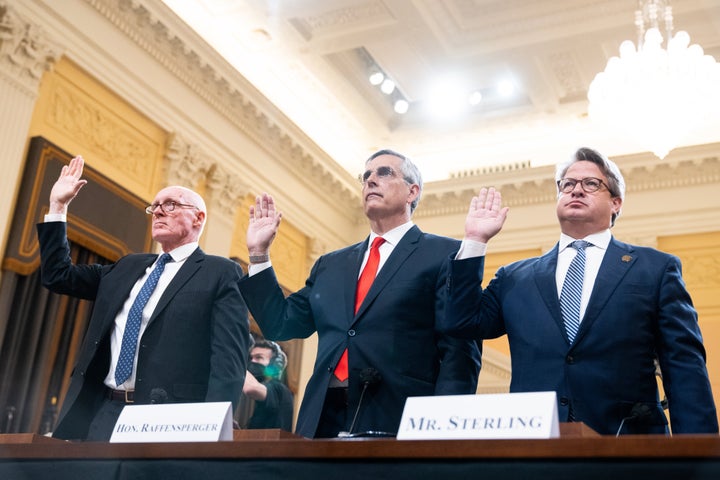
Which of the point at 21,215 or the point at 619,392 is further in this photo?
the point at 21,215

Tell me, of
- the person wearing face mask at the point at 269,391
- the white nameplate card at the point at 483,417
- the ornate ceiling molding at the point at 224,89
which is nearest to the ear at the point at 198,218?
the person wearing face mask at the point at 269,391

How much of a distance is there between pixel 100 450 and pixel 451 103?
927 cm

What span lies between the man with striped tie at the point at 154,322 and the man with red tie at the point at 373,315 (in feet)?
0.83

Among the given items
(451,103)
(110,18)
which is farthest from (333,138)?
(110,18)

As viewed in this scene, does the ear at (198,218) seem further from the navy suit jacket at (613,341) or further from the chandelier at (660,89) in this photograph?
the chandelier at (660,89)

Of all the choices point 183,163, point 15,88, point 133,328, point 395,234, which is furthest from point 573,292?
point 183,163

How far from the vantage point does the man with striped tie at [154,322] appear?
8.97 feet

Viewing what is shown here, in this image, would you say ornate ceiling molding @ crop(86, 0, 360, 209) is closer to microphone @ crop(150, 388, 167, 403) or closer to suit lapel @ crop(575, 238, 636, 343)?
microphone @ crop(150, 388, 167, 403)

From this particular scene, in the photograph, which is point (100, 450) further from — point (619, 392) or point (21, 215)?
point (21, 215)

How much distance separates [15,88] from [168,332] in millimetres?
4816

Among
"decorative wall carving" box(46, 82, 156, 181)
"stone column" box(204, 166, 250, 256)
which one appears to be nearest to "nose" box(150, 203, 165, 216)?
"decorative wall carving" box(46, 82, 156, 181)

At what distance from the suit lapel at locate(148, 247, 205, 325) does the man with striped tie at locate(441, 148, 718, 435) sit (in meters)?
1.05

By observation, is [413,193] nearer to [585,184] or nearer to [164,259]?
[585,184]

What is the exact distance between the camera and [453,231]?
11.4 m
